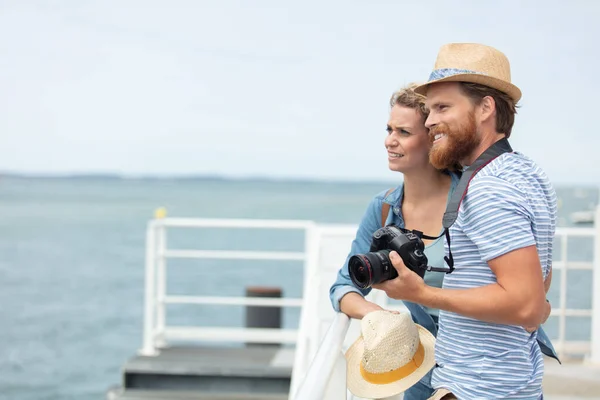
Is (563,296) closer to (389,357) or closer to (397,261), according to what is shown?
(389,357)

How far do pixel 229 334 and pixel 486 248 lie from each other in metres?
4.90

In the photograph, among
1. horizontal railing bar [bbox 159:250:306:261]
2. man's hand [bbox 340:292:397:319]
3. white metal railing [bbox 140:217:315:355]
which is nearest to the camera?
man's hand [bbox 340:292:397:319]

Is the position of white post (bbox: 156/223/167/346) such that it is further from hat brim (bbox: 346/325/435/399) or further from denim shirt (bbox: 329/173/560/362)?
hat brim (bbox: 346/325/435/399)

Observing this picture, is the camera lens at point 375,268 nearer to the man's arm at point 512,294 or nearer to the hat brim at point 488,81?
the man's arm at point 512,294

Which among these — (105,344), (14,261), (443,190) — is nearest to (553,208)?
(443,190)

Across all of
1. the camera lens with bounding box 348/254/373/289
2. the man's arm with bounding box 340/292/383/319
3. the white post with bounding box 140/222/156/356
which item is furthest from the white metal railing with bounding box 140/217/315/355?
the camera lens with bounding box 348/254/373/289

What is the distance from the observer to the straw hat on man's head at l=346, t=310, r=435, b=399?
1.95m

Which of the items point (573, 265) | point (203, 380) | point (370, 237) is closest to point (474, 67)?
point (370, 237)

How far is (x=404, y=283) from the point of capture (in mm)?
1752

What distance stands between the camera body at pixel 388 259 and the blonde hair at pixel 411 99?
576 millimetres

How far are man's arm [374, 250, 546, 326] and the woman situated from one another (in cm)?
56

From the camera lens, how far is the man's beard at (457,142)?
1.82 metres

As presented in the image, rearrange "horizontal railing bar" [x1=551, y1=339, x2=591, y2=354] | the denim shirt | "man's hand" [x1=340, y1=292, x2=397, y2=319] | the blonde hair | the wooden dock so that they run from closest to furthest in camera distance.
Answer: "man's hand" [x1=340, y1=292, x2=397, y2=319], the denim shirt, the blonde hair, "horizontal railing bar" [x1=551, y1=339, x2=591, y2=354], the wooden dock

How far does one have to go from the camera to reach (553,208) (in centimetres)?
179
